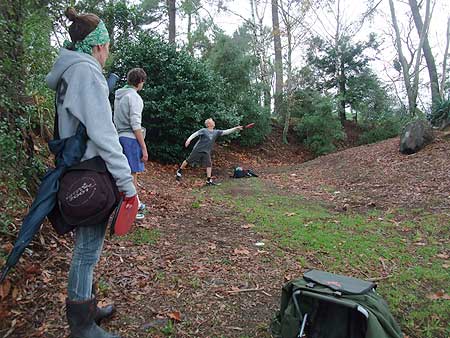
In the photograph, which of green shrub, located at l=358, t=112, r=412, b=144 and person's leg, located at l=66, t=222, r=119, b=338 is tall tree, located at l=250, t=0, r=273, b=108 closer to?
green shrub, located at l=358, t=112, r=412, b=144

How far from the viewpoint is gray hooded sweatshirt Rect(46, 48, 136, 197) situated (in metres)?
1.94

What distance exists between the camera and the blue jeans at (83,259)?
2.07m

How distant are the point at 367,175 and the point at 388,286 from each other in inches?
198

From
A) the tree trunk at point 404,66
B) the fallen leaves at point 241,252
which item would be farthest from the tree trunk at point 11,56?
the tree trunk at point 404,66

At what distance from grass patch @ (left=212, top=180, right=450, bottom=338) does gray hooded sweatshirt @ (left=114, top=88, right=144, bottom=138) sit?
2045 millimetres

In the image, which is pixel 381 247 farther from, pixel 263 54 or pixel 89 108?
pixel 263 54

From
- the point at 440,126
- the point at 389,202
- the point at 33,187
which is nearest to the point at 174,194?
the point at 33,187

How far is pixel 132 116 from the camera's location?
14.4 feet

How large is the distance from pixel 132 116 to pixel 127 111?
9cm

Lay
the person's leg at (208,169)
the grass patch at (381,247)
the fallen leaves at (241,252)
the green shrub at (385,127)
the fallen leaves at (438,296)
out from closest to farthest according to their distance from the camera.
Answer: the grass patch at (381,247)
the fallen leaves at (438,296)
the fallen leaves at (241,252)
the person's leg at (208,169)
the green shrub at (385,127)

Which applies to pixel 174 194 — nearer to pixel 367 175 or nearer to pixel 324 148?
pixel 367 175

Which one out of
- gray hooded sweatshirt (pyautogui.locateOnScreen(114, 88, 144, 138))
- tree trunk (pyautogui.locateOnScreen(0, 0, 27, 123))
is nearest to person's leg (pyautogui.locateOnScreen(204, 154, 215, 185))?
gray hooded sweatshirt (pyautogui.locateOnScreen(114, 88, 144, 138))

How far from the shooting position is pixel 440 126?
35.0ft

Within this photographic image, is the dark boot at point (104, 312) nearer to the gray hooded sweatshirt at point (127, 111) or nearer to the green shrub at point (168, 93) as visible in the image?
the gray hooded sweatshirt at point (127, 111)
